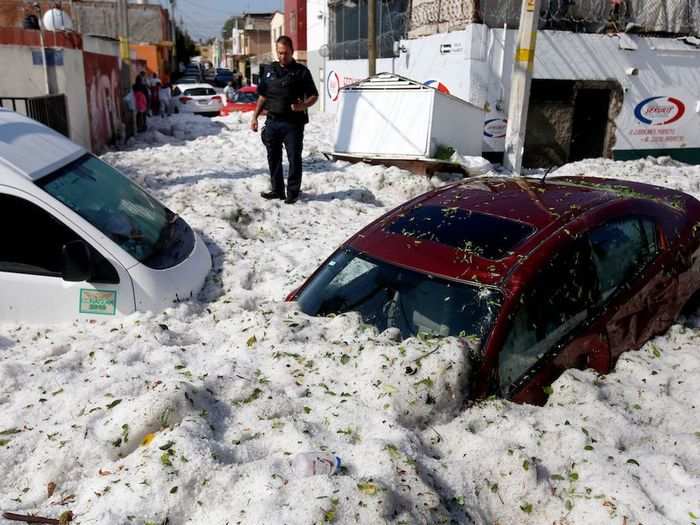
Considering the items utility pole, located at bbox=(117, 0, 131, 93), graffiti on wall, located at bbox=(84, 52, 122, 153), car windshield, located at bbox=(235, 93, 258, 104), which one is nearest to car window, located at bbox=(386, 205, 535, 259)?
graffiti on wall, located at bbox=(84, 52, 122, 153)

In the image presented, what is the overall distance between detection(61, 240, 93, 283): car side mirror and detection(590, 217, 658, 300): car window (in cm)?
319

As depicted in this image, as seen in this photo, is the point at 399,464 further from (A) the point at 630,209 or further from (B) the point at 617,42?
(B) the point at 617,42

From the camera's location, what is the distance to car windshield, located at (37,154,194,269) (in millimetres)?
4430

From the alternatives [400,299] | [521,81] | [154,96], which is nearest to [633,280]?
[400,299]

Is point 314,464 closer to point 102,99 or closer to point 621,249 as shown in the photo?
point 621,249

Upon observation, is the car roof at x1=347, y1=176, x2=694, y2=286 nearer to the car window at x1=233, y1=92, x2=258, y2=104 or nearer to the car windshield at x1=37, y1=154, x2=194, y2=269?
the car windshield at x1=37, y1=154, x2=194, y2=269

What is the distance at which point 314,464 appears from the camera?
2596 millimetres

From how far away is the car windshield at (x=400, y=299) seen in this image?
131 inches

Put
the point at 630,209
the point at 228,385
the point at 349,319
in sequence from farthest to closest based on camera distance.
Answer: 1. the point at 630,209
2. the point at 349,319
3. the point at 228,385

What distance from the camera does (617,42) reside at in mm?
14195

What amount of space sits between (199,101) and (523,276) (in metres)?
25.3


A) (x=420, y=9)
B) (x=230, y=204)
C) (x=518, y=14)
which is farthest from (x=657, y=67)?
(x=230, y=204)

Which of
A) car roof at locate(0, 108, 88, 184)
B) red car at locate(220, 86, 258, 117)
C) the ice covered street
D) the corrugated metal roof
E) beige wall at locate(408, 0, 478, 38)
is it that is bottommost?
the ice covered street

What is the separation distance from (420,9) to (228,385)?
14.1 meters
